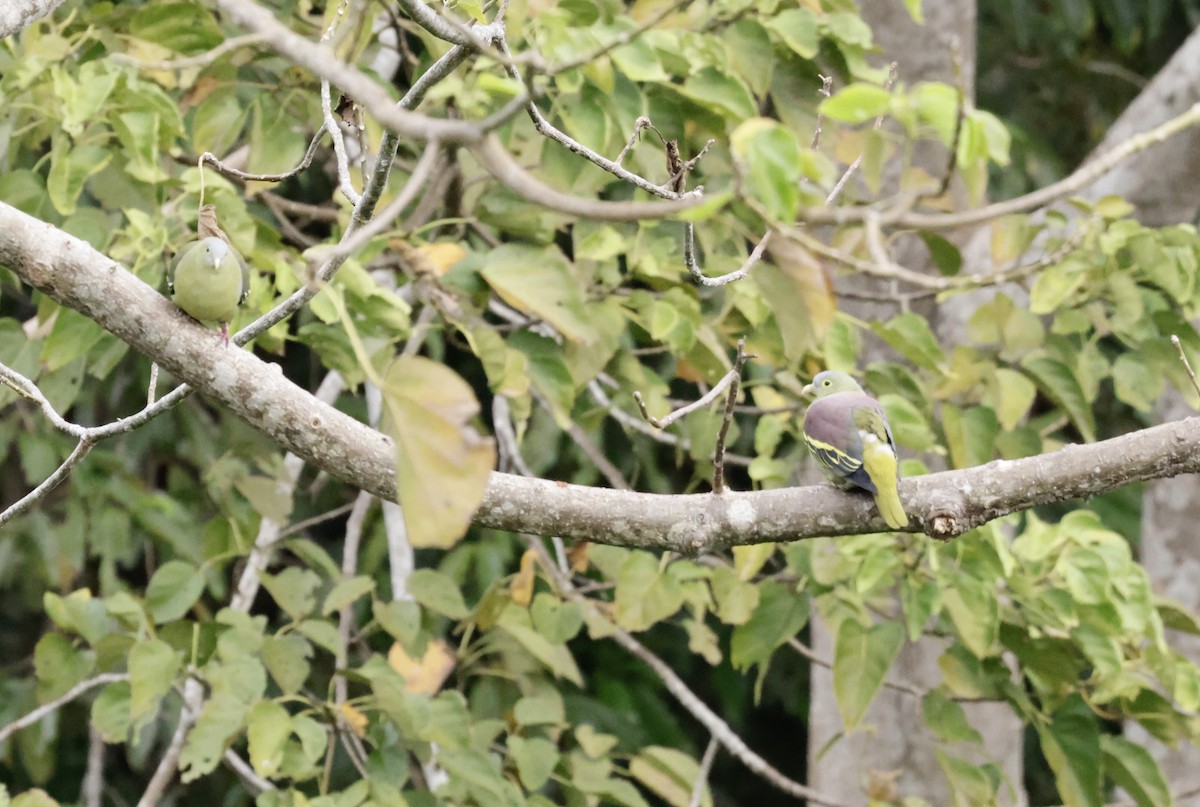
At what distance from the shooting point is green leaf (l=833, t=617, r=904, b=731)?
2520 mm

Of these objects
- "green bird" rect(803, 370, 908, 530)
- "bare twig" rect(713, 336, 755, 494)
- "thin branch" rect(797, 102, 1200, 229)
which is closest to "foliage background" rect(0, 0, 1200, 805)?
"green bird" rect(803, 370, 908, 530)

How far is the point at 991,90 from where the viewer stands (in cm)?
561

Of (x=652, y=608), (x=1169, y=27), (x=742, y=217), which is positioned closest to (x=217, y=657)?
(x=652, y=608)

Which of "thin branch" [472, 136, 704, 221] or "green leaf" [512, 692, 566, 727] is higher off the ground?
"thin branch" [472, 136, 704, 221]

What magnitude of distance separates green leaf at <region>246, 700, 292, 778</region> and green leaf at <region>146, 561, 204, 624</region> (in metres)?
0.37

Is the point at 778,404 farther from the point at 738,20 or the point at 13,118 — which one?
the point at 13,118

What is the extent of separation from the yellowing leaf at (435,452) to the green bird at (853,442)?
37.8 inches

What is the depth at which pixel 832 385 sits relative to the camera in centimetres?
239

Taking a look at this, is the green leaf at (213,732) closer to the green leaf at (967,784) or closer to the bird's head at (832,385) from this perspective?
the bird's head at (832,385)

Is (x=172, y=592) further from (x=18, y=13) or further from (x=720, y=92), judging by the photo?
(x=720, y=92)

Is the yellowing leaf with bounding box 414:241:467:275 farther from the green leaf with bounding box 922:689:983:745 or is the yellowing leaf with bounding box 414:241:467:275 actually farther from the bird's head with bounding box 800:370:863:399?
the green leaf with bounding box 922:689:983:745

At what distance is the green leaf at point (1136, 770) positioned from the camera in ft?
8.70

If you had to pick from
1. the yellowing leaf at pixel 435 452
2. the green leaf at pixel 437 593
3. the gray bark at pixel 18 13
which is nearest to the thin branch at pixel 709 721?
the green leaf at pixel 437 593

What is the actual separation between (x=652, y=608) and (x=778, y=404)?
1.87 feet
